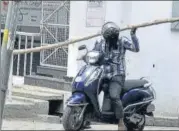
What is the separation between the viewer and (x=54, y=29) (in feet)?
32.6

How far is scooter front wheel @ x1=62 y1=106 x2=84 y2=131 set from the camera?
22.1ft

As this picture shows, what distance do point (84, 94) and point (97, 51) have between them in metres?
0.54

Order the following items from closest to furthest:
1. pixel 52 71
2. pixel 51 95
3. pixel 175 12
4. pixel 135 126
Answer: pixel 175 12 < pixel 135 126 < pixel 51 95 < pixel 52 71

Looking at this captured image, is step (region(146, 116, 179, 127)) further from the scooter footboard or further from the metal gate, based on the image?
the metal gate

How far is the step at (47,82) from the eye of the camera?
9156 mm

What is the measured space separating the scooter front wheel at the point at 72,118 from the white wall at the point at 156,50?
114cm

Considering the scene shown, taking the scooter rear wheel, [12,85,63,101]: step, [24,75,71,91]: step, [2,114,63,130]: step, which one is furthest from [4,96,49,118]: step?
the scooter rear wheel

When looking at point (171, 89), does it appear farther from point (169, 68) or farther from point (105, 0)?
point (105, 0)

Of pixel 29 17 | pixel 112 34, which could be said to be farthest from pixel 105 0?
pixel 29 17

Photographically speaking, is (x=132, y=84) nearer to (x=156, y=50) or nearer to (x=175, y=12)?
(x=156, y=50)

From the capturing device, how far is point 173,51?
22.9ft

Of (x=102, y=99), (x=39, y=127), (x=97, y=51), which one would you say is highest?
(x=97, y=51)

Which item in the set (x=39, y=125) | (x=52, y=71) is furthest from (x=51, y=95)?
(x=52, y=71)

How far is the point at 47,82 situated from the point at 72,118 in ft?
9.11
